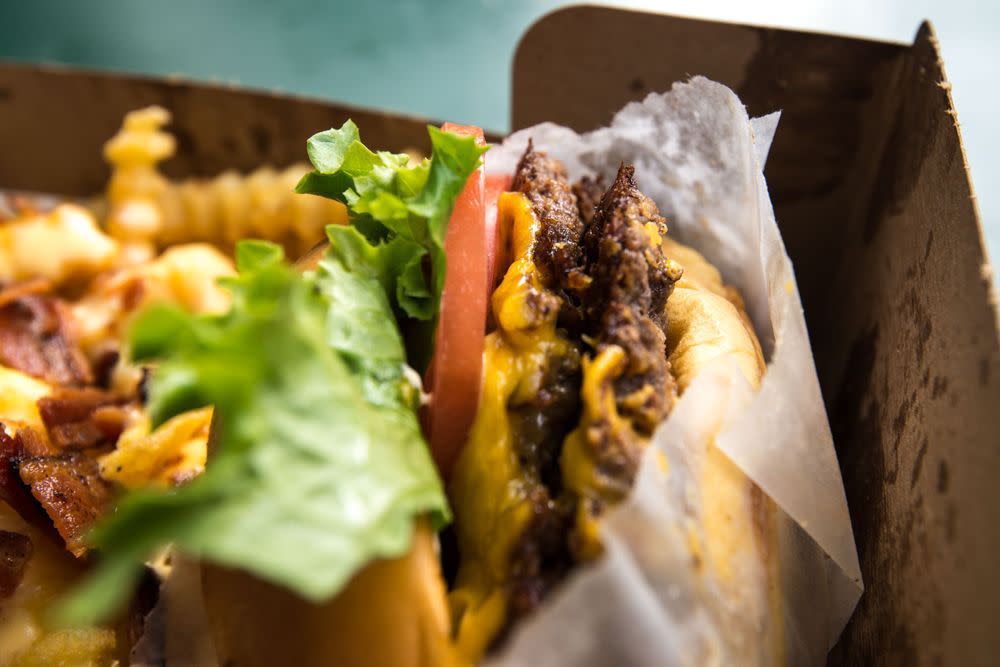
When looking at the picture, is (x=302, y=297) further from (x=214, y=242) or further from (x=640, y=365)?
(x=214, y=242)

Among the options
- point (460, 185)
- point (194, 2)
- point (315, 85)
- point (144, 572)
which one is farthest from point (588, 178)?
point (194, 2)

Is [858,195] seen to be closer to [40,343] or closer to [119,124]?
[40,343]

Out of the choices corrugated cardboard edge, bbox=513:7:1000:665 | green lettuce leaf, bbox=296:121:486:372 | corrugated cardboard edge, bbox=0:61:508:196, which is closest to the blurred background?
corrugated cardboard edge, bbox=0:61:508:196

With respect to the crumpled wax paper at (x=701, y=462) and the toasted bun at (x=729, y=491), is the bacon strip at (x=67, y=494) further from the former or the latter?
the toasted bun at (x=729, y=491)

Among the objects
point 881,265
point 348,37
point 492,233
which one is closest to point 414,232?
point 492,233

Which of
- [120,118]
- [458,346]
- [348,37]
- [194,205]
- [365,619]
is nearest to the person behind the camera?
[365,619]

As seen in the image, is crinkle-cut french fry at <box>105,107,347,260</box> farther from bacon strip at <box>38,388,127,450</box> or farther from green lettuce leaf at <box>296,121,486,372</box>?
green lettuce leaf at <box>296,121,486,372</box>
